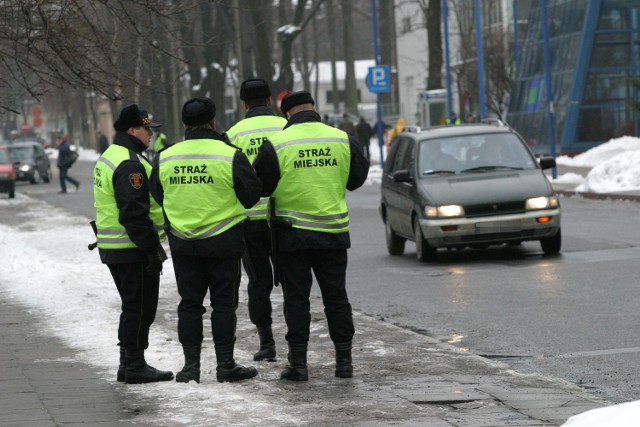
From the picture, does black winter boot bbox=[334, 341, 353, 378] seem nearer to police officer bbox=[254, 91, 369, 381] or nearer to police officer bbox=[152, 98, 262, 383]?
police officer bbox=[254, 91, 369, 381]

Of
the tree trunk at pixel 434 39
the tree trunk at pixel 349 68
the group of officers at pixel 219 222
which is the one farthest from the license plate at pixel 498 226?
the tree trunk at pixel 349 68

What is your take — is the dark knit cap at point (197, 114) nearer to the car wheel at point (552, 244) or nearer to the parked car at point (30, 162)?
the car wheel at point (552, 244)

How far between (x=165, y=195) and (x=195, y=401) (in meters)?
1.41

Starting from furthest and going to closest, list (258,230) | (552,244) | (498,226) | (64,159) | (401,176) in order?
1. (64,159)
2. (401,176)
3. (552,244)
4. (498,226)
5. (258,230)

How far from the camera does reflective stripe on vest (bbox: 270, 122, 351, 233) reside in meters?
8.88

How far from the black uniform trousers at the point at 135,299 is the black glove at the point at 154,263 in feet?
0.31

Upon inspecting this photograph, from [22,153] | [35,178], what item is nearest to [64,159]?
[22,153]

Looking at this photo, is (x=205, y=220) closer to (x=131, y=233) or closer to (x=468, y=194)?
(x=131, y=233)

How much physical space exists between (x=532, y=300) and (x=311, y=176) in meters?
4.50

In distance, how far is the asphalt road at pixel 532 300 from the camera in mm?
9602

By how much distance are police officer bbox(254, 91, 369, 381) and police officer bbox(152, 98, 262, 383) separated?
29cm

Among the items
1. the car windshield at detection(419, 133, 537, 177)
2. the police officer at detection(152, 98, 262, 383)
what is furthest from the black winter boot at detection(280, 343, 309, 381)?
the car windshield at detection(419, 133, 537, 177)

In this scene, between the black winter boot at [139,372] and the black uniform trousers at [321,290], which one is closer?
the black winter boot at [139,372]

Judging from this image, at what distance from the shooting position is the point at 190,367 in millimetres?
8633
